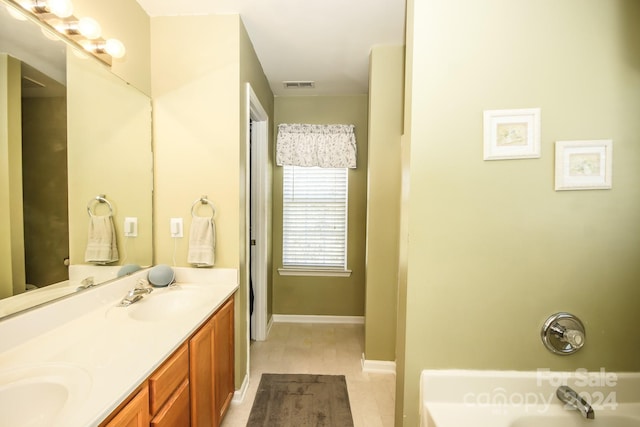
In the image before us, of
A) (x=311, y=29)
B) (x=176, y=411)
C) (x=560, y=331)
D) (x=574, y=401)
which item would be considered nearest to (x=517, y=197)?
(x=560, y=331)

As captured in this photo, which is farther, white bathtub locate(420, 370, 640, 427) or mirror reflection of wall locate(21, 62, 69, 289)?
mirror reflection of wall locate(21, 62, 69, 289)

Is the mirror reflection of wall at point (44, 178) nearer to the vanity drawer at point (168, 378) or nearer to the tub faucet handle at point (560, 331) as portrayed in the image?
the vanity drawer at point (168, 378)

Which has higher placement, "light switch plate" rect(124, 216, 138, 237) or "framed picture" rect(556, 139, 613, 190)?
"framed picture" rect(556, 139, 613, 190)

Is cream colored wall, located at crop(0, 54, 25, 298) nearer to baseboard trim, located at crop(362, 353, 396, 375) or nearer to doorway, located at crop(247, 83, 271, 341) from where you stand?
doorway, located at crop(247, 83, 271, 341)

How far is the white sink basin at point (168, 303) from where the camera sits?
4.33ft

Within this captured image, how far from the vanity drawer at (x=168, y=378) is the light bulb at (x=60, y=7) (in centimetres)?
160

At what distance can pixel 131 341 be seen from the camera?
3.12 ft

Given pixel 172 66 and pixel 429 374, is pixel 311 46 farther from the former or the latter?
pixel 429 374

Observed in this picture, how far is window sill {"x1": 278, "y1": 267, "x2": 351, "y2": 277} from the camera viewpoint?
9.48 feet

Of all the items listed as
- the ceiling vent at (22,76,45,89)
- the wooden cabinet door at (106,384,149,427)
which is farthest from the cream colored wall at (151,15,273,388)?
the wooden cabinet door at (106,384,149,427)

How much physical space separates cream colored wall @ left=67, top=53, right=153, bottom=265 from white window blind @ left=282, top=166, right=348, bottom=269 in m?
1.52

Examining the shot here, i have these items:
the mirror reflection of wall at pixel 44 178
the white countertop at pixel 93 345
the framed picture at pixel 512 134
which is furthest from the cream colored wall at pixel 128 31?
the framed picture at pixel 512 134

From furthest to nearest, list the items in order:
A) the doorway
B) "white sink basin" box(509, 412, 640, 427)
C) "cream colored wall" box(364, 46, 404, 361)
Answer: the doorway, "cream colored wall" box(364, 46, 404, 361), "white sink basin" box(509, 412, 640, 427)

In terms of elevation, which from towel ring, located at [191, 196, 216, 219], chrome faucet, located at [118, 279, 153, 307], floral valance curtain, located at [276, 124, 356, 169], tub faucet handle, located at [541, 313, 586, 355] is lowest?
chrome faucet, located at [118, 279, 153, 307]
